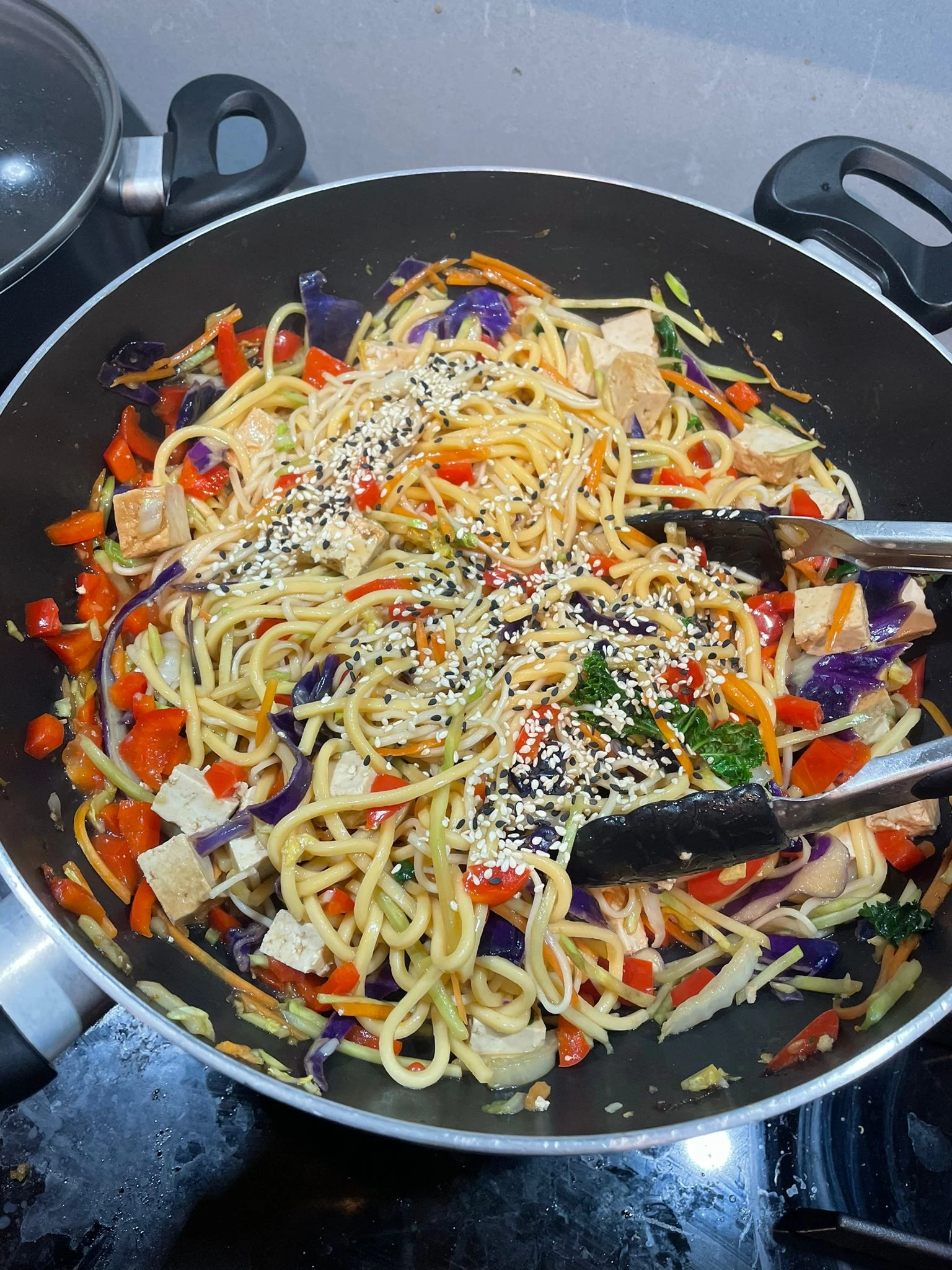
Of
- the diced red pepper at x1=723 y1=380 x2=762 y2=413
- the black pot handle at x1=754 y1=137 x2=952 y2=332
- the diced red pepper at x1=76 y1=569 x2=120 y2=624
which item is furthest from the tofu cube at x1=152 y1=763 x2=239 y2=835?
the black pot handle at x1=754 y1=137 x2=952 y2=332

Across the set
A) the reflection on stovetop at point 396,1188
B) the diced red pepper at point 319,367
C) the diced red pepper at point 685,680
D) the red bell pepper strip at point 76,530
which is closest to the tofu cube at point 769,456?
the diced red pepper at point 685,680

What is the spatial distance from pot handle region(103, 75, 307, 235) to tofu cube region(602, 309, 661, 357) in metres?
1.23

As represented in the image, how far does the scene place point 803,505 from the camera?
2770mm

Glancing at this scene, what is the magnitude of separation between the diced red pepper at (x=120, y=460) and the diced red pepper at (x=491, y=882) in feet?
5.53

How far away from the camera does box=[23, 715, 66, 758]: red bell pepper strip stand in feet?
7.36

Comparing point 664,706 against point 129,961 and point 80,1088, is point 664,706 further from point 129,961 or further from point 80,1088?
point 80,1088

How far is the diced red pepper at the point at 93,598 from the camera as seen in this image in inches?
99.2

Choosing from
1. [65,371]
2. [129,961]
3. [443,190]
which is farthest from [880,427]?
[129,961]

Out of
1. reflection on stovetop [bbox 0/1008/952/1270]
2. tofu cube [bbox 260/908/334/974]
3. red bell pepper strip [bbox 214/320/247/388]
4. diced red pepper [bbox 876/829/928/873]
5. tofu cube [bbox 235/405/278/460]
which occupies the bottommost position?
reflection on stovetop [bbox 0/1008/952/1270]

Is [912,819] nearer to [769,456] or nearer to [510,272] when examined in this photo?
[769,456]

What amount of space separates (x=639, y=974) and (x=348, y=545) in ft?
4.89

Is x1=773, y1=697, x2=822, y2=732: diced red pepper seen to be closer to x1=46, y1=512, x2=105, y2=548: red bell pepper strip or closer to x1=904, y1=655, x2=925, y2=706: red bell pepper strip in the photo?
x1=904, y1=655, x2=925, y2=706: red bell pepper strip

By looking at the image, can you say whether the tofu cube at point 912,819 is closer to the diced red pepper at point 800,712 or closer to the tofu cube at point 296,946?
the diced red pepper at point 800,712

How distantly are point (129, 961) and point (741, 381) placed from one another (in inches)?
108
